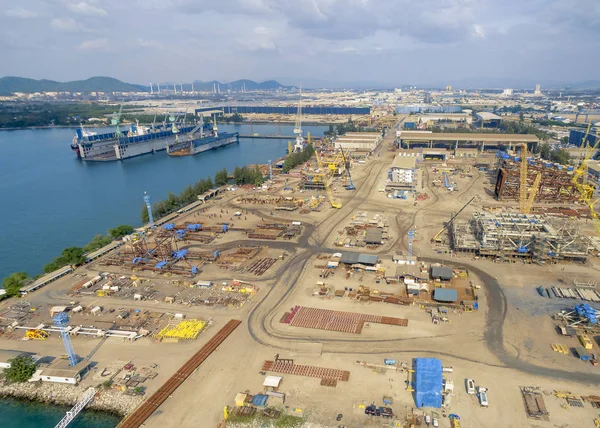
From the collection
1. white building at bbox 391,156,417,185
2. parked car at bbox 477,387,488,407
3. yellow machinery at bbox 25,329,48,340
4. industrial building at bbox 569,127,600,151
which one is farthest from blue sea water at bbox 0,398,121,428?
industrial building at bbox 569,127,600,151

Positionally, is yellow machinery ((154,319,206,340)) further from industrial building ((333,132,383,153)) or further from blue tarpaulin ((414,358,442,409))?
industrial building ((333,132,383,153))

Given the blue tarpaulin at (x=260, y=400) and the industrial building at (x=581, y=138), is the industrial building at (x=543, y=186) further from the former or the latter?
the blue tarpaulin at (x=260, y=400)

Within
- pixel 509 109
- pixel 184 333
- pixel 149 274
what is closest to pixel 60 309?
pixel 149 274

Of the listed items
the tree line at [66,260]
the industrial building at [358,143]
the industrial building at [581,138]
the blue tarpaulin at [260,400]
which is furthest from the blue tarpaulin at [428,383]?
the industrial building at [581,138]

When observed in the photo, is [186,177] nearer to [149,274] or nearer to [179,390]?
[149,274]

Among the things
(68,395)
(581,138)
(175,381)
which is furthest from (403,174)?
(581,138)
